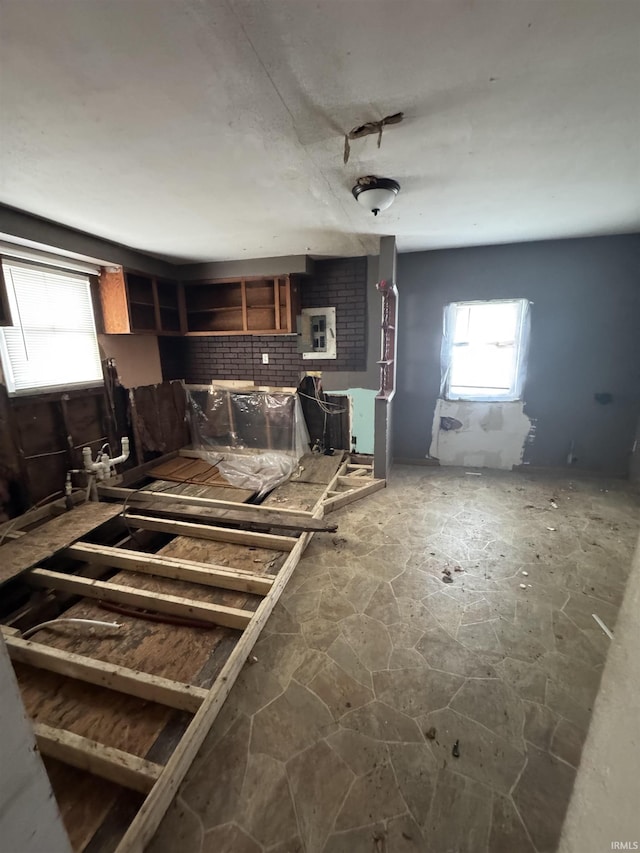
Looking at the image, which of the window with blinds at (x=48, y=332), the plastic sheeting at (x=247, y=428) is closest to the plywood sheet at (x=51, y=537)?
the window with blinds at (x=48, y=332)

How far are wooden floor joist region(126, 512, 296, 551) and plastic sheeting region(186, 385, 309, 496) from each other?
1.17m

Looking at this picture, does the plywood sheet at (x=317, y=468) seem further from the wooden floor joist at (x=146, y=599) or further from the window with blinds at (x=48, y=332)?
the window with blinds at (x=48, y=332)

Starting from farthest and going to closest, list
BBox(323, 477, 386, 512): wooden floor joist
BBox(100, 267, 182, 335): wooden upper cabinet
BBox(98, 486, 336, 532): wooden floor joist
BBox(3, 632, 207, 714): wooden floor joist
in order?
BBox(100, 267, 182, 335): wooden upper cabinet < BBox(323, 477, 386, 512): wooden floor joist < BBox(98, 486, 336, 532): wooden floor joist < BBox(3, 632, 207, 714): wooden floor joist

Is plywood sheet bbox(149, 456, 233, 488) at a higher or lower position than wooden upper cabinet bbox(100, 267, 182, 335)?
lower

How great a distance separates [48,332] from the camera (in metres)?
3.21

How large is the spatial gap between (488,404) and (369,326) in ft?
5.68

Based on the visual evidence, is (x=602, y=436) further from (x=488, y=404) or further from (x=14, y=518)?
(x=14, y=518)

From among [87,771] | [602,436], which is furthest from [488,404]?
[87,771]

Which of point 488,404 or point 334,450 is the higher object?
point 488,404

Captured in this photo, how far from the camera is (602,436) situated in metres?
3.82

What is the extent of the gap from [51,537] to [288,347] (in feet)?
10.2

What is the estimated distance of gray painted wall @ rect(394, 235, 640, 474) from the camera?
3.55 meters

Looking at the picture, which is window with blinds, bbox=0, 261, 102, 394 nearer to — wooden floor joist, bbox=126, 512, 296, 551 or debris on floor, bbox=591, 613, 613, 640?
wooden floor joist, bbox=126, 512, 296, 551

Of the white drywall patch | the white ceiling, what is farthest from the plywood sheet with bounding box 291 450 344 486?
the white ceiling
